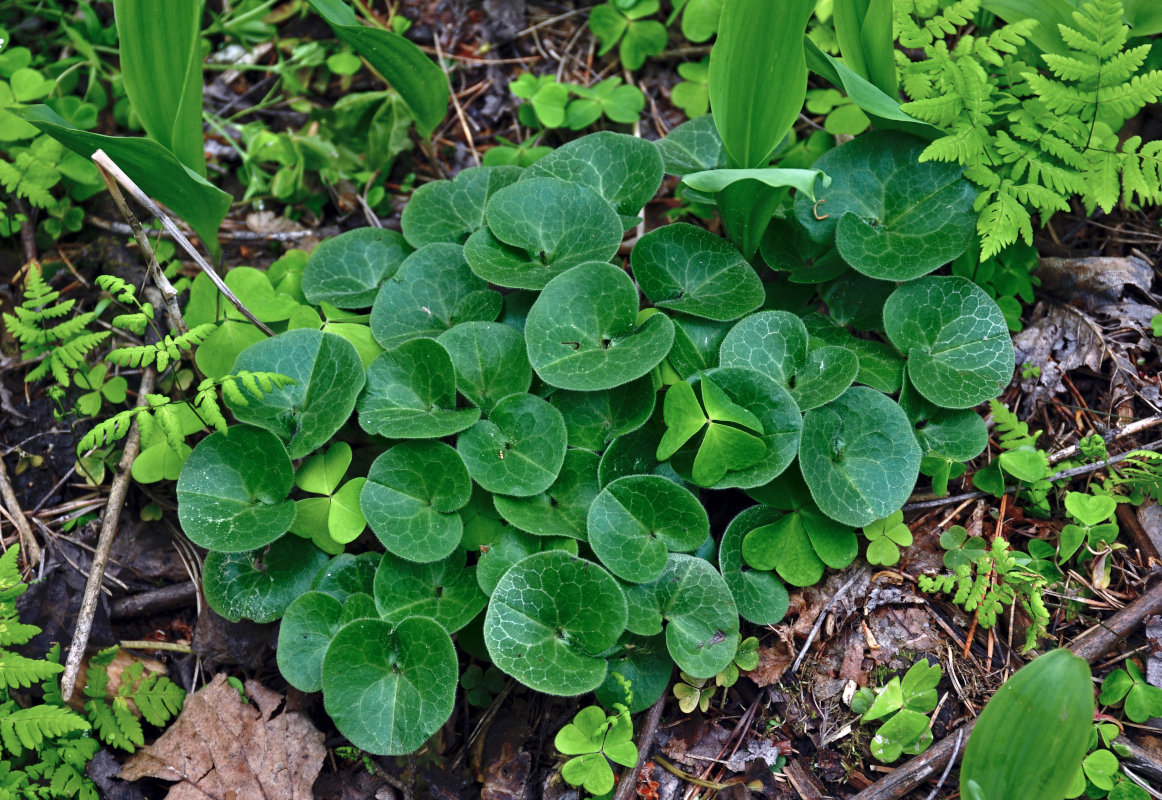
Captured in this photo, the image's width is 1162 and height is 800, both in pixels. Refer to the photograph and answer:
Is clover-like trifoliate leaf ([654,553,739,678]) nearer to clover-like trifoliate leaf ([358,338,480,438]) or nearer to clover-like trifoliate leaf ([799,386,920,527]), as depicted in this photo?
clover-like trifoliate leaf ([799,386,920,527])

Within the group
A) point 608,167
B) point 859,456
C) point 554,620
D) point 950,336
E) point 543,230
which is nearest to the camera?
point 554,620

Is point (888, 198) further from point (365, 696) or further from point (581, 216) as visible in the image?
point (365, 696)

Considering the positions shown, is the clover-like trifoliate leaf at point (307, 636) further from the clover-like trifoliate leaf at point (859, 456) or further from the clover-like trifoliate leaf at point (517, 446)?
the clover-like trifoliate leaf at point (859, 456)

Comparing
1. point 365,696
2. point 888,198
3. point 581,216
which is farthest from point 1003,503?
point 365,696

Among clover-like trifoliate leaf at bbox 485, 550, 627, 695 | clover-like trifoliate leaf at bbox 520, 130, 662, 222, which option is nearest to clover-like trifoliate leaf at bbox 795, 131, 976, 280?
clover-like trifoliate leaf at bbox 520, 130, 662, 222

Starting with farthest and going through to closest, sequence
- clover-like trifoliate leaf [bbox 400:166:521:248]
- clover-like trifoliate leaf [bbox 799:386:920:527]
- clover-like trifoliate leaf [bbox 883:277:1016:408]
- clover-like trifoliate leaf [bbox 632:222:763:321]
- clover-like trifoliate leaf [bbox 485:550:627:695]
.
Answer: clover-like trifoliate leaf [bbox 400:166:521:248] < clover-like trifoliate leaf [bbox 632:222:763:321] < clover-like trifoliate leaf [bbox 883:277:1016:408] < clover-like trifoliate leaf [bbox 799:386:920:527] < clover-like trifoliate leaf [bbox 485:550:627:695]

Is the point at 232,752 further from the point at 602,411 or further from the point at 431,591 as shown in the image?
the point at 602,411

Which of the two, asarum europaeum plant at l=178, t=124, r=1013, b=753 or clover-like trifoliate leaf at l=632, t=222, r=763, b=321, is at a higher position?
clover-like trifoliate leaf at l=632, t=222, r=763, b=321

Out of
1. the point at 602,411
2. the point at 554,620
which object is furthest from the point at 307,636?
the point at 602,411
